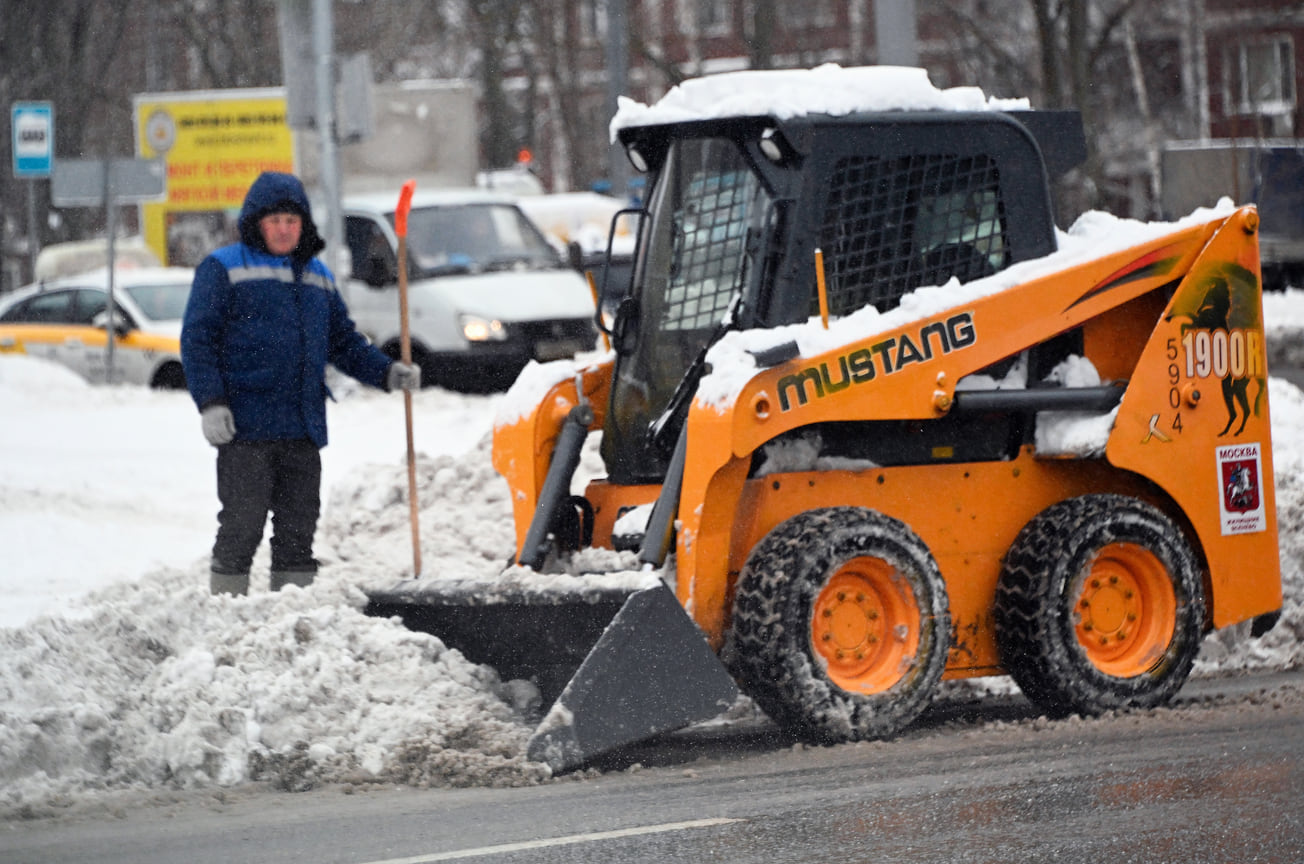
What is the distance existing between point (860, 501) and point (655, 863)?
2.05 metres

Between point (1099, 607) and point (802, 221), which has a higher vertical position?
point (802, 221)

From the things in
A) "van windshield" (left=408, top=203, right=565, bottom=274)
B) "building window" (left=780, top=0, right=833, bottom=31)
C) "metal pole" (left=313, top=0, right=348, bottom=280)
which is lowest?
"van windshield" (left=408, top=203, right=565, bottom=274)

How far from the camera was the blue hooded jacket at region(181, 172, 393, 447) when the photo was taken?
7199mm

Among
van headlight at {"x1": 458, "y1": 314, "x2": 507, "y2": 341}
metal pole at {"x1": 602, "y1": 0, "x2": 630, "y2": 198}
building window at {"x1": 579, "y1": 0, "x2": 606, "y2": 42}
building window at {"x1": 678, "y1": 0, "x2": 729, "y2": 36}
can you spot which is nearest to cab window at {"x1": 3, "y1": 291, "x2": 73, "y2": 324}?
van headlight at {"x1": 458, "y1": 314, "x2": 507, "y2": 341}

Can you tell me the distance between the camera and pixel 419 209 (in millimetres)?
18047

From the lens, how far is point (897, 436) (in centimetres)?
679

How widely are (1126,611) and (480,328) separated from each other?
10.6m

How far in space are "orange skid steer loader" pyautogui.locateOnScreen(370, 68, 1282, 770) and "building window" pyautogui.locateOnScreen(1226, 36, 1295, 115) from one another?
3713 centimetres

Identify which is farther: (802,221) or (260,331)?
(260,331)

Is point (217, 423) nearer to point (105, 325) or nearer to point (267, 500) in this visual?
point (267, 500)

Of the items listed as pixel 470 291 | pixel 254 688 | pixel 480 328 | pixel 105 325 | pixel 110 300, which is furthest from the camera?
pixel 105 325

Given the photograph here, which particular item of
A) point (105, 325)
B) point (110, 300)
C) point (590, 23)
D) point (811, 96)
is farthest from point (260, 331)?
point (590, 23)

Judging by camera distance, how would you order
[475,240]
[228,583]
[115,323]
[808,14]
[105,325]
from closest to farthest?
[228,583] → [475,240] → [105,325] → [115,323] → [808,14]

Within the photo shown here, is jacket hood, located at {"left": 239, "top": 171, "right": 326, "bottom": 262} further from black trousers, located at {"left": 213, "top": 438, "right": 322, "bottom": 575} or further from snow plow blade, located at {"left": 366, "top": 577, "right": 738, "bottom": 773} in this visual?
snow plow blade, located at {"left": 366, "top": 577, "right": 738, "bottom": 773}
